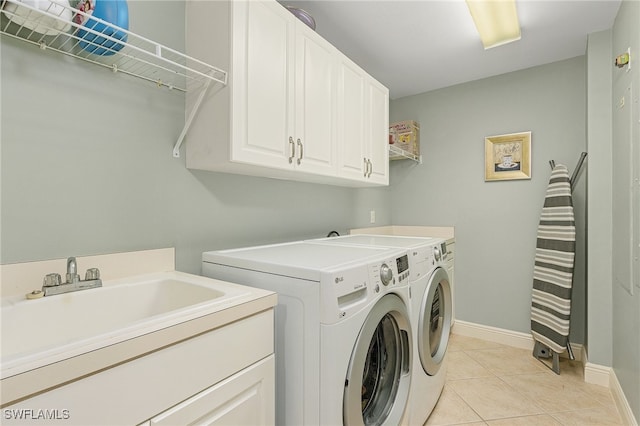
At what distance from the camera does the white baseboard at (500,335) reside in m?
2.51

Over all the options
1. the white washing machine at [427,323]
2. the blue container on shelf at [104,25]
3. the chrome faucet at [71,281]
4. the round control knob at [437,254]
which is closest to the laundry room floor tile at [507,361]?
the white washing machine at [427,323]

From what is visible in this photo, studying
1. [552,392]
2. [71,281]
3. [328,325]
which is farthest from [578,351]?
[71,281]

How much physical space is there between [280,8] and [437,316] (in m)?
1.89

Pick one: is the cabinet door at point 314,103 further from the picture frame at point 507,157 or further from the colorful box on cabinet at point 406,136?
the picture frame at point 507,157

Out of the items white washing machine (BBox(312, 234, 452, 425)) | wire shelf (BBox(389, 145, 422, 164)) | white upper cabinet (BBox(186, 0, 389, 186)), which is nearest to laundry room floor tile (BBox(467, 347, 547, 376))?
white washing machine (BBox(312, 234, 452, 425))

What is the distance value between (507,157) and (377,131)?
4.33 feet

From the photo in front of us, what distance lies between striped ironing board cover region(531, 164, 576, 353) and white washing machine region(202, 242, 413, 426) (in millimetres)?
1643

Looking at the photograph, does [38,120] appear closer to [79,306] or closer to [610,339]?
[79,306]

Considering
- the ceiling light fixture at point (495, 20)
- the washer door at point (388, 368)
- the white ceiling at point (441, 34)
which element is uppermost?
the white ceiling at point (441, 34)

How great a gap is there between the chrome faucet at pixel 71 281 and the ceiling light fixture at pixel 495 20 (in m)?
2.22

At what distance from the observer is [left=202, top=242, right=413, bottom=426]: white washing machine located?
1.04 metres

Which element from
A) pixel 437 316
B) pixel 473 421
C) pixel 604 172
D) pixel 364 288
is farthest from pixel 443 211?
pixel 364 288

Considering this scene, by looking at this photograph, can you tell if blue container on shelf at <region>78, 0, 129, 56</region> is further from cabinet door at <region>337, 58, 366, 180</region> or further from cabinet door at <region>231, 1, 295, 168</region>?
cabinet door at <region>337, 58, 366, 180</region>

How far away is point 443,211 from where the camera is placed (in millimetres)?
3168
